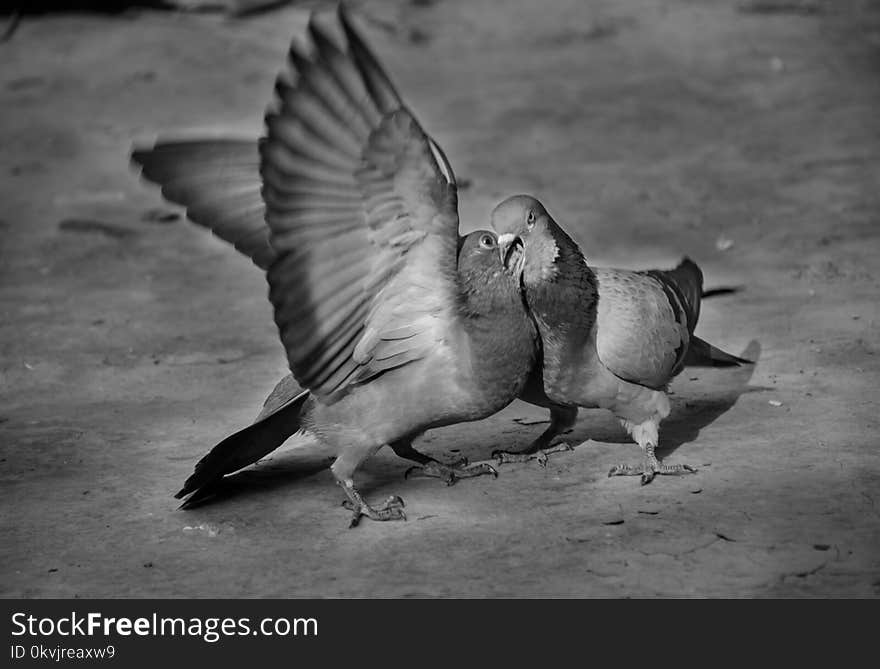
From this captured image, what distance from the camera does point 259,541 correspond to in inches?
158

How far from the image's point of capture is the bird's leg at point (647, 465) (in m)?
4.39

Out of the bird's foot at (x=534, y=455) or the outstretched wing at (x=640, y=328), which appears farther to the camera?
the bird's foot at (x=534, y=455)

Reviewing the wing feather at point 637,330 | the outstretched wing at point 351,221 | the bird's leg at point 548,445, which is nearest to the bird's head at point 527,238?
the outstretched wing at point 351,221

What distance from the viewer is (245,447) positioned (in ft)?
14.0

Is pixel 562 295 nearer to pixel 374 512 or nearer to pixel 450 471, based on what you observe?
pixel 450 471

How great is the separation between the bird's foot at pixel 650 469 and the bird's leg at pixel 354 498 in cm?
87

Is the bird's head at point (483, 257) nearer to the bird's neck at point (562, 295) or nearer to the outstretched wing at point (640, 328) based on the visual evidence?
the bird's neck at point (562, 295)

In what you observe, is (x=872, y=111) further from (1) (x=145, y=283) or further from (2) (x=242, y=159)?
(2) (x=242, y=159)

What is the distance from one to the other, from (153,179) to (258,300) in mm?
2651

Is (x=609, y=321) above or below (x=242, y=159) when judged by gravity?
below

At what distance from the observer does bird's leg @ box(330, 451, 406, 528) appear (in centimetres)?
416

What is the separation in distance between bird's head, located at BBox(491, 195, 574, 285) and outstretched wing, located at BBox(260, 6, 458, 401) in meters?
0.23

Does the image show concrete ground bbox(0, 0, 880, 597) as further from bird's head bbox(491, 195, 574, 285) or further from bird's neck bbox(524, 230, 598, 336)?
bird's head bbox(491, 195, 574, 285)

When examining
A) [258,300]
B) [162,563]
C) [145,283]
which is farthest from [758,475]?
[145,283]
